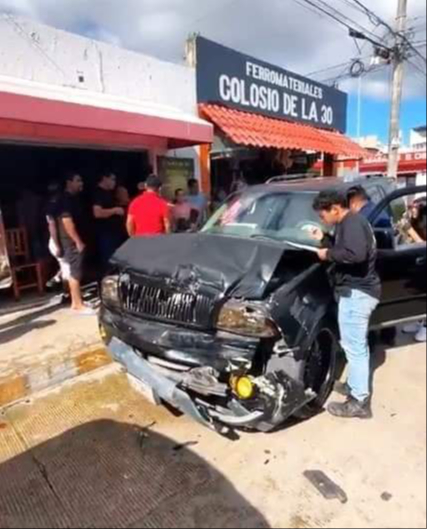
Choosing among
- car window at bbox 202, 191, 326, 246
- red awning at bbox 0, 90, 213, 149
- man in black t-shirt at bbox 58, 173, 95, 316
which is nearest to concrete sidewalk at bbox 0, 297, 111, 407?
man in black t-shirt at bbox 58, 173, 95, 316

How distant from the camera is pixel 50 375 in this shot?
4.05m

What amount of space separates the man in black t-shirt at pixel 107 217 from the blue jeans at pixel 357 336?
152 inches

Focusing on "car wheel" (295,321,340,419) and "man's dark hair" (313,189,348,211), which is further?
"car wheel" (295,321,340,419)

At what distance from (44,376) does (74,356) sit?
1.17ft

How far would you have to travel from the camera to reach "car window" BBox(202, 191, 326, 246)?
11.6 feet

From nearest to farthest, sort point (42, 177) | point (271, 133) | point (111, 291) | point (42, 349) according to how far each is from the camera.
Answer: point (111, 291) < point (42, 349) < point (42, 177) < point (271, 133)

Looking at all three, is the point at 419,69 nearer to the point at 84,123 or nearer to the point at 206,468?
the point at 206,468

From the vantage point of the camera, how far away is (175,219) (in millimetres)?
6648

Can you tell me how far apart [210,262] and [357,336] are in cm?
119

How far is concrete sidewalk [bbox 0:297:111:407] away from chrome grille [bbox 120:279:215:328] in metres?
1.34

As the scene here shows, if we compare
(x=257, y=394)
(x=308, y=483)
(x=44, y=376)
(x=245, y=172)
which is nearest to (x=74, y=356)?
(x=44, y=376)

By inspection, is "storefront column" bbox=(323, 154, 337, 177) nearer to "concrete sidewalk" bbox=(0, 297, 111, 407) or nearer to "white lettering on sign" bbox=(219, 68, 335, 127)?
"white lettering on sign" bbox=(219, 68, 335, 127)

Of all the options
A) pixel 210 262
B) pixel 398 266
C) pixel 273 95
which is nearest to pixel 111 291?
pixel 210 262

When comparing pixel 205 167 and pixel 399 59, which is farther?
pixel 205 167
